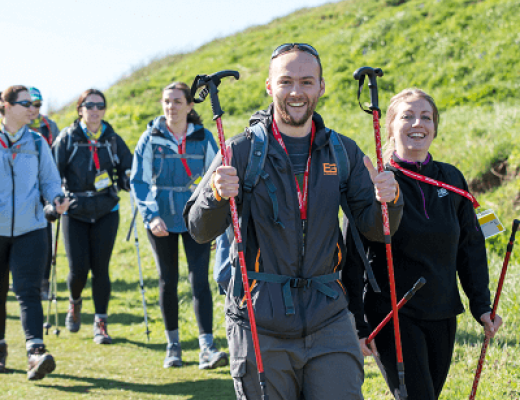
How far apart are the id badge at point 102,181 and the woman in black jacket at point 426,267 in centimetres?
436

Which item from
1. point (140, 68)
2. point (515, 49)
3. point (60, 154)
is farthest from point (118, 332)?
point (140, 68)

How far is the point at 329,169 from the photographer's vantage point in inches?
124

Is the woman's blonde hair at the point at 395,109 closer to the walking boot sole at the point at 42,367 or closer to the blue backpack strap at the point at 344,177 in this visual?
the blue backpack strap at the point at 344,177

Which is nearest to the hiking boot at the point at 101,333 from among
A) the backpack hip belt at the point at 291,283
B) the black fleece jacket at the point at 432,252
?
the black fleece jacket at the point at 432,252

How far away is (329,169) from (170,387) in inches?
145

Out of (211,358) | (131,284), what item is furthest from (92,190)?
(131,284)

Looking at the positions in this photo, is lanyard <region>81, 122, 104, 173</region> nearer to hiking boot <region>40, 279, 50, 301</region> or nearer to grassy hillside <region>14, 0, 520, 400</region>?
grassy hillside <region>14, 0, 520, 400</region>

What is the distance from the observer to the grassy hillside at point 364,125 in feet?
19.5

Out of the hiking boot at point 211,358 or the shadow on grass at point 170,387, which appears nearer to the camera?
the shadow on grass at point 170,387

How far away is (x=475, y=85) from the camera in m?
14.6

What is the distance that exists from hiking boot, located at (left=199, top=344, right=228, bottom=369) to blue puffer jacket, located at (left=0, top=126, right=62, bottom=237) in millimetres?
2068

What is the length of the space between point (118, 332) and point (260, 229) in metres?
5.81

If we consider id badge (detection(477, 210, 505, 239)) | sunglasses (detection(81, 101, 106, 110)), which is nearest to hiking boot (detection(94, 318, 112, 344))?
sunglasses (detection(81, 101, 106, 110))

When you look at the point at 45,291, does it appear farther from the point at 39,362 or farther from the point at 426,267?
the point at 426,267
